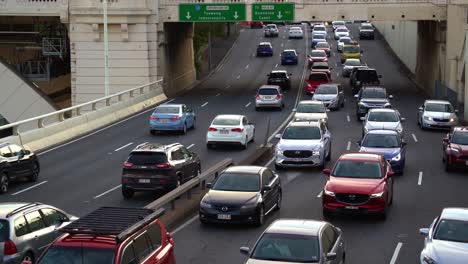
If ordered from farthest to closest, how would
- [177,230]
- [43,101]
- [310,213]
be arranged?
1. [43,101]
2. [310,213]
3. [177,230]

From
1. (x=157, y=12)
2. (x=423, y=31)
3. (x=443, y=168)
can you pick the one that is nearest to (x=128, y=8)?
(x=157, y=12)

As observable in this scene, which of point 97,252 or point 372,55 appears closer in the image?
point 97,252

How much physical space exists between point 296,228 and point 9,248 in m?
5.45

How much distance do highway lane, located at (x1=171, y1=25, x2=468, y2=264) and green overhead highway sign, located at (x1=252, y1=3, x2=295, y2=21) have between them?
16432 millimetres

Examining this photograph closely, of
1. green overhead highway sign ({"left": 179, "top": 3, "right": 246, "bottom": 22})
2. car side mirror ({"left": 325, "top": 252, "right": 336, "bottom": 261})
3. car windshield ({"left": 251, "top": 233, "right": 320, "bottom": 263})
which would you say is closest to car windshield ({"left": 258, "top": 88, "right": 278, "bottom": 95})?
green overhead highway sign ({"left": 179, "top": 3, "right": 246, "bottom": 22})

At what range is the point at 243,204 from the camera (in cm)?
2111

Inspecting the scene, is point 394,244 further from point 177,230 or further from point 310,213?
point 177,230

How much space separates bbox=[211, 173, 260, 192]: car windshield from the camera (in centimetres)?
2186

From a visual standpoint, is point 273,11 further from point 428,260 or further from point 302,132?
point 428,260

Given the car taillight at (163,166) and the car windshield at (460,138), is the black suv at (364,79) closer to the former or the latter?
the car windshield at (460,138)

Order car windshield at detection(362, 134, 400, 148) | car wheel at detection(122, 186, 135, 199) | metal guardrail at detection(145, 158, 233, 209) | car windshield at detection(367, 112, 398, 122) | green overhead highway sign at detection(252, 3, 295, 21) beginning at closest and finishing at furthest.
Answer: metal guardrail at detection(145, 158, 233, 209) < car wheel at detection(122, 186, 135, 199) < car windshield at detection(362, 134, 400, 148) < car windshield at detection(367, 112, 398, 122) < green overhead highway sign at detection(252, 3, 295, 21)

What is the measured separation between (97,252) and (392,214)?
40.7 feet

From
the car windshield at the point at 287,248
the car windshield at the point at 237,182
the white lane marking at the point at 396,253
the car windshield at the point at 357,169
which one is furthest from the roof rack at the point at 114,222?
the car windshield at the point at 357,169

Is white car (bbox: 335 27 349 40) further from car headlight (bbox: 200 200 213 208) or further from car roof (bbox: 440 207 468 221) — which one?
car roof (bbox: 440 207 468 221)
